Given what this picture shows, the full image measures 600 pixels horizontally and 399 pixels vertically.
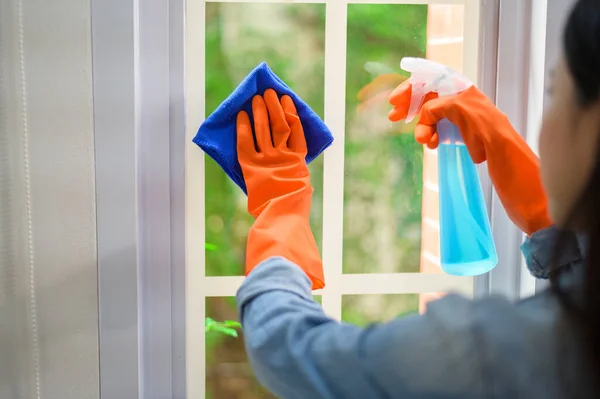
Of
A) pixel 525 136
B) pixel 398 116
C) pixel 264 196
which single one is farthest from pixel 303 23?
pixel 525 136

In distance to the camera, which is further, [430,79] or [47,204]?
[430,79]

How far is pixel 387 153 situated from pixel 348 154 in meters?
0.07

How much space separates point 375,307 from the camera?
1132 mm

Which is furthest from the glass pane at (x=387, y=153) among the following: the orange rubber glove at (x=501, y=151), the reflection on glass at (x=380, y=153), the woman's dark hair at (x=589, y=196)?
the woman's dark hair at (x=589, y=196)

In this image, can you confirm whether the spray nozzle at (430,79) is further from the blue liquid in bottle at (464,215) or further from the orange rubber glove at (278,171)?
the orange rubber glove at (278,171)

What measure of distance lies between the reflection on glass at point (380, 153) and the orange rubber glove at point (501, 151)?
0.39 feet

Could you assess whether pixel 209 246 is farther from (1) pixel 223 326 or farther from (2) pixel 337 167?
(2) pixel 337 167

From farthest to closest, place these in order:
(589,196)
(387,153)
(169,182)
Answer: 1. (387,153)
2. (169,182)
3. (589,196)

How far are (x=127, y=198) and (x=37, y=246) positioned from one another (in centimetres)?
14

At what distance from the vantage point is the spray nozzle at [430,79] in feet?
Answer: 3.27

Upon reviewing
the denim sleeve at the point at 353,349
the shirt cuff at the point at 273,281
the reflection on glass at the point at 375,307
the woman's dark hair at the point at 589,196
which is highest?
the woman's dark hair at the point at 589,196

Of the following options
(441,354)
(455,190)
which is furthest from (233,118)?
(441,354)

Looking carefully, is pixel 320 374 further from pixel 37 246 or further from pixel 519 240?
pixel 519 240

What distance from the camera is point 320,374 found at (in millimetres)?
628
